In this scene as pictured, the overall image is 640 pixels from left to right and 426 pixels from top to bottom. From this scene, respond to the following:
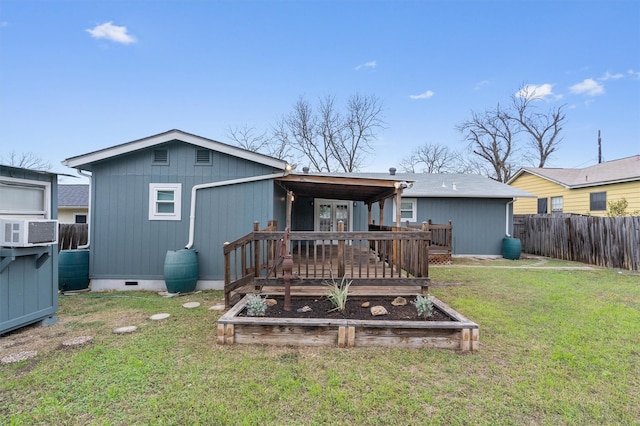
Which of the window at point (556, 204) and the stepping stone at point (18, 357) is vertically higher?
the window at point (556, 204)

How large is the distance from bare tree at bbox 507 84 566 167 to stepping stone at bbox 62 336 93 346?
29.2 m

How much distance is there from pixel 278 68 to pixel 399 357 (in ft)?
47.2

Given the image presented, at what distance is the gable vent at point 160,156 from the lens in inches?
244

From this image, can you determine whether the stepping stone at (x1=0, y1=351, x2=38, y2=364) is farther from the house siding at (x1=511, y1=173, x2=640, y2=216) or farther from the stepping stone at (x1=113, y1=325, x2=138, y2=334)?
the house siding at (x1=511, y1=173, x2=640, y2=216)

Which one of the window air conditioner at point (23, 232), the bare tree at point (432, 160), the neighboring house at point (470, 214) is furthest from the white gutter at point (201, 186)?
the bare tree at point (432, 160)

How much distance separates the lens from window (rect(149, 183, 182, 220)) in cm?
617

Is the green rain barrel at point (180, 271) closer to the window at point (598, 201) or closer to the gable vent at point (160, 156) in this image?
the gable vent at point (160, 156)

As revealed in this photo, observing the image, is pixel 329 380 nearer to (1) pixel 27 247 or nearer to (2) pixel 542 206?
(1) pixel 27 247

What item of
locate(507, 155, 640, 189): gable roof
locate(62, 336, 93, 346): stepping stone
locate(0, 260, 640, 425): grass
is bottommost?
locate(62, 336, 93, 346): stepping stone

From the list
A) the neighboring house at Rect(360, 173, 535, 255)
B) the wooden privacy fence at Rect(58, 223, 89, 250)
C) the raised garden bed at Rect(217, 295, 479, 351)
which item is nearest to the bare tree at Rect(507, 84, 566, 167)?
the neighboring house at Rect(360, 173, 535, 255)

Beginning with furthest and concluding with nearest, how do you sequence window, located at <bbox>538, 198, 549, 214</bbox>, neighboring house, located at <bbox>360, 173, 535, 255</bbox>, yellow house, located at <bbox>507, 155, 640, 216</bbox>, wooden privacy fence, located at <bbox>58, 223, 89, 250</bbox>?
1. window, located at <bbox>538, 198, 549, 214</bbox>
2. yellow house, located at <bbox>507, 155, 640, 216</bbox>
3. neighboring house, located at <bbox>360, 173, 535, 255</bbox>
4. wooden privacy fence, located at <bbox>58, 223, 89, 250</bbox>

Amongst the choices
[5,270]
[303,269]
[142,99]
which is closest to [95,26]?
[142,99]

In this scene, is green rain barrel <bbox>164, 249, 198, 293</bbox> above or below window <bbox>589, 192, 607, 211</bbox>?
below

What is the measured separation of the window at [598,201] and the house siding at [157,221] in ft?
47.8
